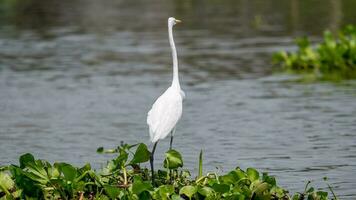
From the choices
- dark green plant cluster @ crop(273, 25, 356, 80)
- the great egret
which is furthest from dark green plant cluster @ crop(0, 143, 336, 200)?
dark green plant cluster @ crop(273, 25, 356, 80)

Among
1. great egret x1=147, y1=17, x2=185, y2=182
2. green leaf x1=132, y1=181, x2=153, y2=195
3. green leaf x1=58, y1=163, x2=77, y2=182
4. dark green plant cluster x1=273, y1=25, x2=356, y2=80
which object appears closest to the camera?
green leaf x1=132, y1=181, x2=153, y2=195

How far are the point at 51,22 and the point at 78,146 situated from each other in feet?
47.3

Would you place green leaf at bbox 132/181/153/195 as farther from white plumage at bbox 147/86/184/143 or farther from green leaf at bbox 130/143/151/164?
white plumage at bbox 147/86/184/143

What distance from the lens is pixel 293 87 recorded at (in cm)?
1645

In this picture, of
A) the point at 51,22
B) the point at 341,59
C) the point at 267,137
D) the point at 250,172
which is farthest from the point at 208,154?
the point at 51,22

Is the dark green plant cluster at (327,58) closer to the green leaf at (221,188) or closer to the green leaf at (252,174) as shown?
the green leaf at (252,174)

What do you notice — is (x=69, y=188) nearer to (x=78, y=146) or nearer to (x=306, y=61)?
(x=78, y=146)

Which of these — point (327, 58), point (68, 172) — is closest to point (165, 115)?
point (68, 172)

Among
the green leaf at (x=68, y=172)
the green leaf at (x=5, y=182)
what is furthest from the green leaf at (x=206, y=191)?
the green leaf at (x=5, y=182)

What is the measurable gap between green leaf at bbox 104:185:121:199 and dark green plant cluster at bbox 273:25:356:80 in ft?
30.5

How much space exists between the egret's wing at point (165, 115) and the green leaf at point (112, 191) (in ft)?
2.65

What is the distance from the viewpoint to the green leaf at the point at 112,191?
8219 millimetres

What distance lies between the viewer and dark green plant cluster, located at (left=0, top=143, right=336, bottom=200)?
825 cm

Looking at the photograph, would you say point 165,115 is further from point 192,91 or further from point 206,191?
point 192,91
